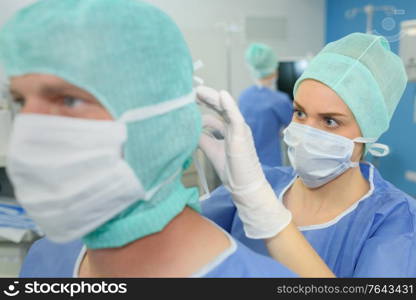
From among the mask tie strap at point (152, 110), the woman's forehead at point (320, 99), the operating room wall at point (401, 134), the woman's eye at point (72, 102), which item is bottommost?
the operating room wall at point (401, 134)

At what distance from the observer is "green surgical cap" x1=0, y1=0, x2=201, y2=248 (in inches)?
21.8

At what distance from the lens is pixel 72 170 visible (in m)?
0.58

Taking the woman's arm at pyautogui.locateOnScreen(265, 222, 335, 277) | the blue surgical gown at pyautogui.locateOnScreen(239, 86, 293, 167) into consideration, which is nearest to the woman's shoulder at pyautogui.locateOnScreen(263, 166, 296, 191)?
the woman's arm at pyautogui.locateOnScreen(265, 222, 335, 277)

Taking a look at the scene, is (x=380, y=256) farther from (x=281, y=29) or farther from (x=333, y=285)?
A: (x=281, y=29)

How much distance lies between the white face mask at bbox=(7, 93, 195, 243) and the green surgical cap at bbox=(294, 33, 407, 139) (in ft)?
2.26

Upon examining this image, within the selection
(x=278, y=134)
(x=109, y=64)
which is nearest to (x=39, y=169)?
(x=109, y=64)

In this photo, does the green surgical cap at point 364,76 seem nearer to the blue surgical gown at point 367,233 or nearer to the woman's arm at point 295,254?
the blue surgical gown at point 367,233

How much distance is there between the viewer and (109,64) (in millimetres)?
568

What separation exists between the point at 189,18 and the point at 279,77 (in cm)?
109

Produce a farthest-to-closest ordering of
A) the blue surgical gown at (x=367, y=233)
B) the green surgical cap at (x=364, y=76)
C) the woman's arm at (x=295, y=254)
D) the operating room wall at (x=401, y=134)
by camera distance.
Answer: the operating room wall at (x=401, y=134) → the green surgical cap at (x=364, y=76) → the blue surgical gown at (x=367, y=233) → the woman's arm at (x=295, y=254)

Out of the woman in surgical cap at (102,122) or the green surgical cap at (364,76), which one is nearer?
the woman in surgical cap at (102,122)

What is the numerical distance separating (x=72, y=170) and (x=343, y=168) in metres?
0.87

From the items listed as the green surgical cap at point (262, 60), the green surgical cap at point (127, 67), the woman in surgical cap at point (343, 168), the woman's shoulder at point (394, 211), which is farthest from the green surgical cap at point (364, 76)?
the green surgical cap at point (262, 60)

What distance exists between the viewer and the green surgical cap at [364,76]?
1111 millimetres
